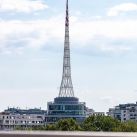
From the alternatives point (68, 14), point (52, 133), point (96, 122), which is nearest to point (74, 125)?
point (96, 122)

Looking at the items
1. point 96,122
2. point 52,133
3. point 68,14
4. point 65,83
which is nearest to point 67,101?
point 65,83

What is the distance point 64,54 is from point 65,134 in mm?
123872

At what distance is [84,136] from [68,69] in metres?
125

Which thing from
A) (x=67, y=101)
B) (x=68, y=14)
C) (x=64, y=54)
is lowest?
(x=67, y=101)

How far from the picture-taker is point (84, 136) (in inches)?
2234

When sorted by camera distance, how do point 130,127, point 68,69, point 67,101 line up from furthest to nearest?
point 67,101 < point 68,69 < point 130,127

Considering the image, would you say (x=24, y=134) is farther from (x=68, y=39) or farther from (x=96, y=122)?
(x=68, y=39)

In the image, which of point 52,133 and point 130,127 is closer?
point 52,133

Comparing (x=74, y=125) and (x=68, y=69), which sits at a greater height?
(x=68, y=69)

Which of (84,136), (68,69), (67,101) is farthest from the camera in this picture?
(67,101)

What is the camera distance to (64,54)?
18150cm

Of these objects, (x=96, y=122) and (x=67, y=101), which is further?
(x=67, y=101)

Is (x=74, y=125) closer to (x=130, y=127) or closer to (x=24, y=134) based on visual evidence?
(x=130, y=127)

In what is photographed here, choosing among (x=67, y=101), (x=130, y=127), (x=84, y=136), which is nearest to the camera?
(x=84, y=136)
